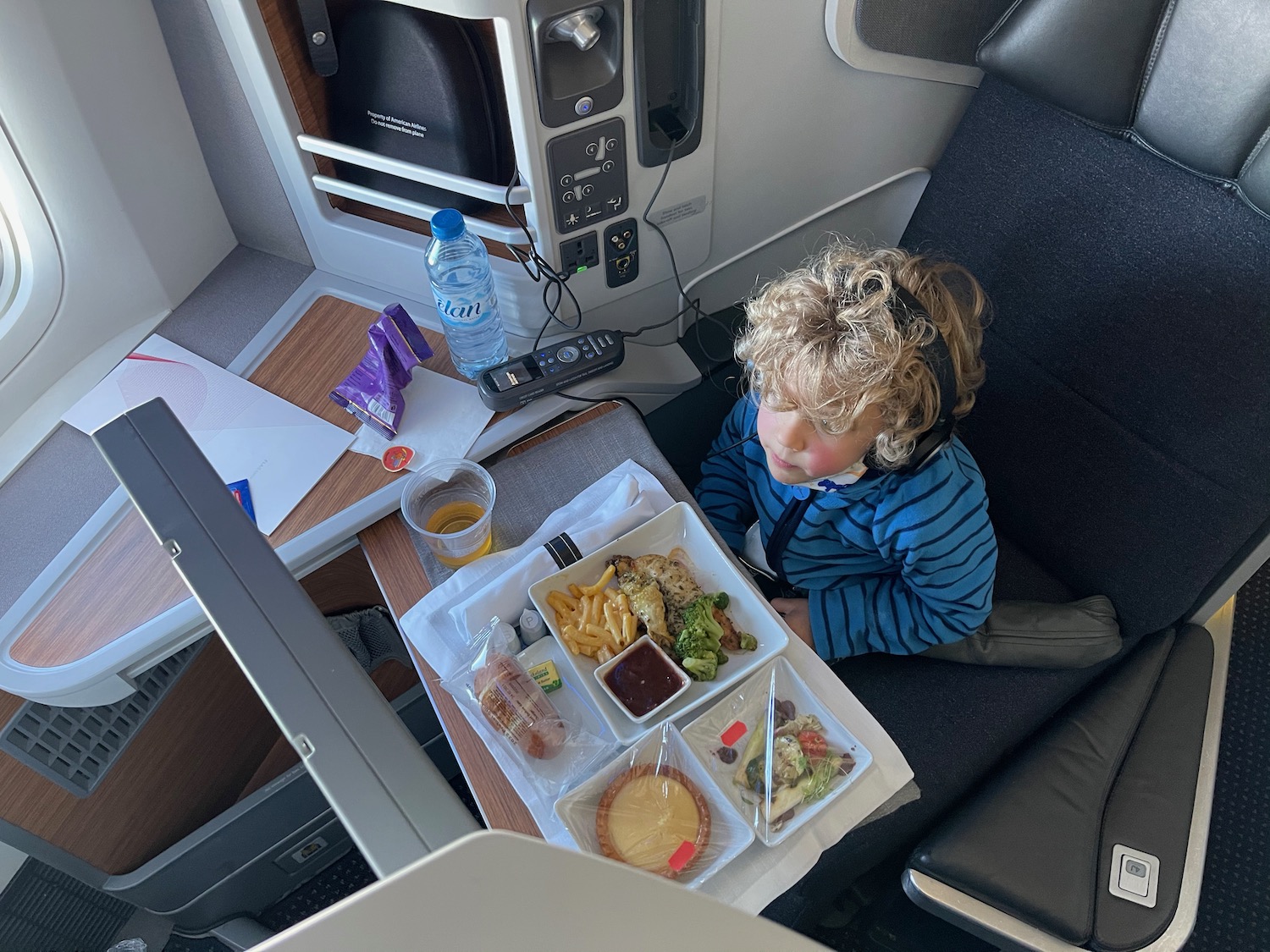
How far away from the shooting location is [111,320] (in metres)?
1.26

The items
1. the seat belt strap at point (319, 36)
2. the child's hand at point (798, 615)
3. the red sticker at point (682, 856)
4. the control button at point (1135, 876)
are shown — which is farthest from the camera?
the child's hand at point (798, 615)

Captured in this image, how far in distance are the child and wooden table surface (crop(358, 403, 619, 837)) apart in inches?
11.6

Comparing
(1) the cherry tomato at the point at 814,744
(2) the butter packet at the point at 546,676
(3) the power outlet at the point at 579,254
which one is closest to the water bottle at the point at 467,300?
(3) the power outlet at the point at 579,254

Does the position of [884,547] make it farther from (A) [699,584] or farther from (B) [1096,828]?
(B) [1096,828]

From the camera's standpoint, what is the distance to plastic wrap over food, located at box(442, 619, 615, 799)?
865 millimetres

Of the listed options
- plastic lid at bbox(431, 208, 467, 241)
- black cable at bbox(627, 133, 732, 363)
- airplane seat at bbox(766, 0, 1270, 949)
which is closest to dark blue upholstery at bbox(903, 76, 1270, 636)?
airplane seat at bbox(766, 0, 1270, 949)

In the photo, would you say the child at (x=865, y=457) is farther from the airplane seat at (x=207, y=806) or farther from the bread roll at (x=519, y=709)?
the airplane seat at (x=207, y=806)

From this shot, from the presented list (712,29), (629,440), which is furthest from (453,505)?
(712,29)

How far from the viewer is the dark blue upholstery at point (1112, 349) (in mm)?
1023

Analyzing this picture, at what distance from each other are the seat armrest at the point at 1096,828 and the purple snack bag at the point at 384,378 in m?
0.91

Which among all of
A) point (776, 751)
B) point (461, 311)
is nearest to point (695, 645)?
point (776, 751)

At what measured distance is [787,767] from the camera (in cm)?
84

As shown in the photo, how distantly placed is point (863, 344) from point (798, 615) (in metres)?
0.47

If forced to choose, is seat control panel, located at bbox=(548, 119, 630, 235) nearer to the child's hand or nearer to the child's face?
the child's face
